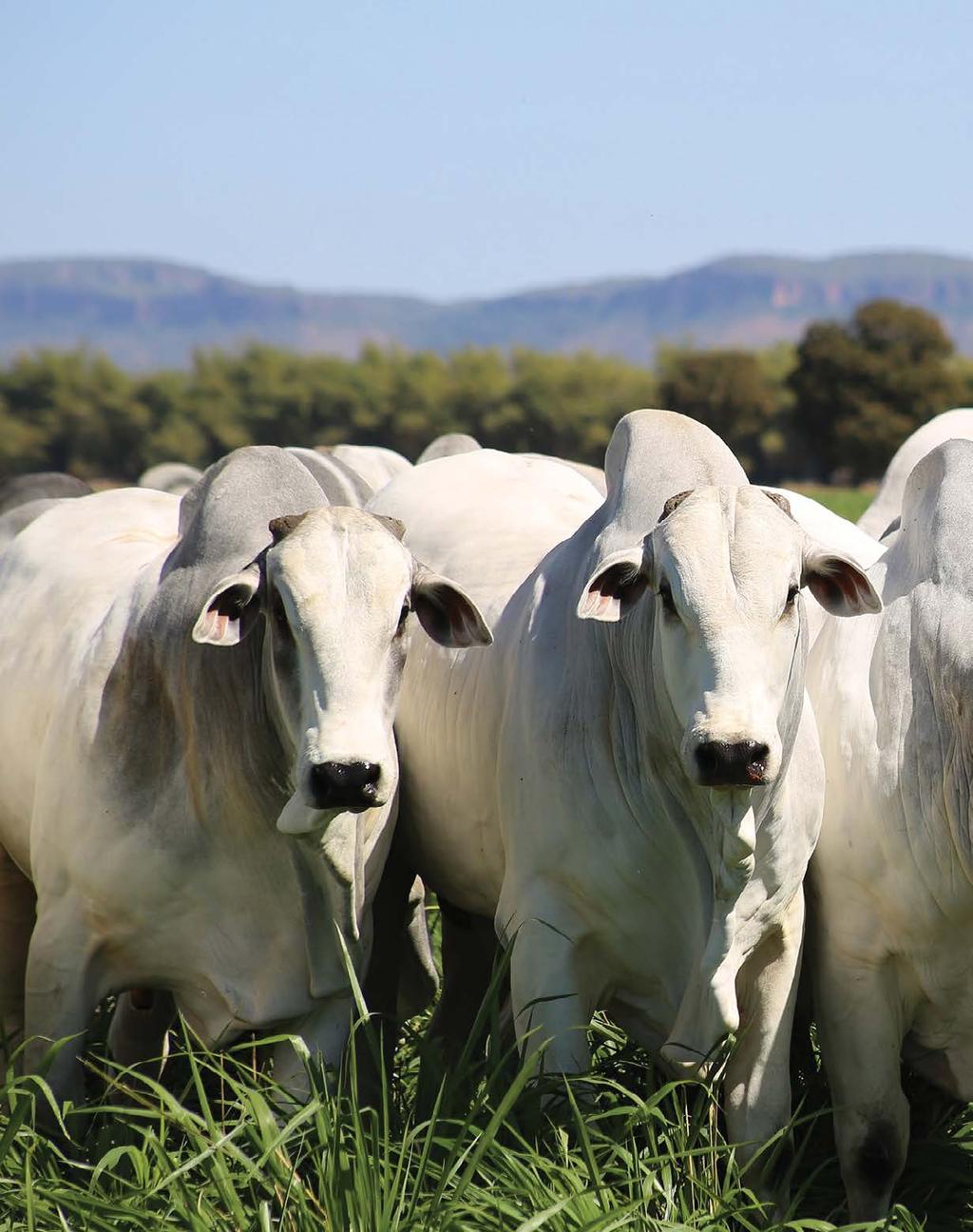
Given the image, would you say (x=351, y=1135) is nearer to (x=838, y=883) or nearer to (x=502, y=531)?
(x=838, y=883)

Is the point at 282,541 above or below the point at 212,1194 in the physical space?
above

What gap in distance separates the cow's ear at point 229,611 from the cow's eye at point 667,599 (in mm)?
945

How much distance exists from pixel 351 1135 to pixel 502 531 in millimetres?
2040

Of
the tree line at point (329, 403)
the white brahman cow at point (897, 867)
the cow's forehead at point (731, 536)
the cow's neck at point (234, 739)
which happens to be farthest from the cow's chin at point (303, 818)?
the tree line at point (329, 403)

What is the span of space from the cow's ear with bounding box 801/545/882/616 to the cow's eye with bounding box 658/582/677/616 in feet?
1.10

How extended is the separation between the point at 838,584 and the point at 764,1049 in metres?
1.17

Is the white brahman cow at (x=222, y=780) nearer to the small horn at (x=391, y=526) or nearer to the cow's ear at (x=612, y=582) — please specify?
the small horn at (x=391, y=526)

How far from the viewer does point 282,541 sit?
427 centimetres

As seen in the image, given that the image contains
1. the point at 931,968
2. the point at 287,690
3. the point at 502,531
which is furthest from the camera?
the point at 502,531

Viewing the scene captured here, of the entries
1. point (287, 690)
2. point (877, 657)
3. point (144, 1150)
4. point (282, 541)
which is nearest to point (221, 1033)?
point (144, 1150)

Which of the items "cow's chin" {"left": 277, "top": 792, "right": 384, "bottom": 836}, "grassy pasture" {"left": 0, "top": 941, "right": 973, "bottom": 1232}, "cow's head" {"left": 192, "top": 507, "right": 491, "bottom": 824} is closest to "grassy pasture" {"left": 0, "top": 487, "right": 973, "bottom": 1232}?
"grassy pasture" {"left": 0, "top": 941, "right": 973, "bottom": 1232}

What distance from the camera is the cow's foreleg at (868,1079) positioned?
459 cm

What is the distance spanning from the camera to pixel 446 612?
4504 millimetres

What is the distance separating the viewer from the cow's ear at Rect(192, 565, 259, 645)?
14.0 ft
